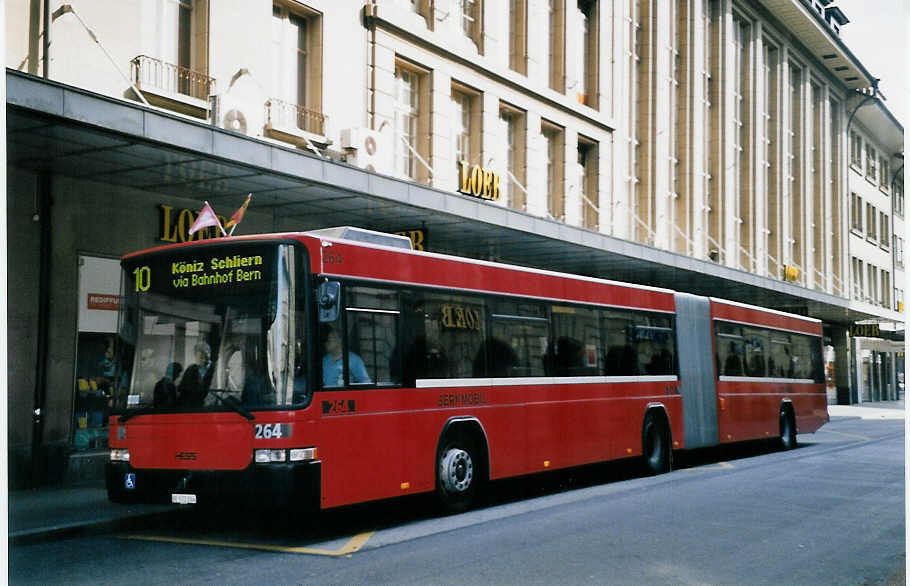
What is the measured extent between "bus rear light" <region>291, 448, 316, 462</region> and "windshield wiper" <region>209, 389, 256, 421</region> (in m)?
0.47

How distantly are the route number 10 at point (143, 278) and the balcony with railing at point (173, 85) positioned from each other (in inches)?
218

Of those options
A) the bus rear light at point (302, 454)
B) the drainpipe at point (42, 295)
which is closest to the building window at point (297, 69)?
the drainpipe at point (42, 295)

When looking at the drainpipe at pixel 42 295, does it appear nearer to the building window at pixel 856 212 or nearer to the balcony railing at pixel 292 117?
the balcony railing at pixel 292 117

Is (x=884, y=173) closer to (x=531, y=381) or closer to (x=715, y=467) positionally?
(x=715, y=467)

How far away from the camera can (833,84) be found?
48.5 m

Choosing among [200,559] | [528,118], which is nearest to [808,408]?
[528,118]

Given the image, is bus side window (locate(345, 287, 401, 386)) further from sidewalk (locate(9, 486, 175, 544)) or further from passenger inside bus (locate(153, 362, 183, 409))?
sidewalk (locate(9, 486, 175, 544))

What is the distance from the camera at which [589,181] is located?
31.1m

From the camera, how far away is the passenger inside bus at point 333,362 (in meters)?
9.93

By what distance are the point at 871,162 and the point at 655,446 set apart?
36474mm

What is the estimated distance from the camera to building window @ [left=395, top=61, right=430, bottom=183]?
2280 centimetres

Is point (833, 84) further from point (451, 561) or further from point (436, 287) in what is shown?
point (451, 561)

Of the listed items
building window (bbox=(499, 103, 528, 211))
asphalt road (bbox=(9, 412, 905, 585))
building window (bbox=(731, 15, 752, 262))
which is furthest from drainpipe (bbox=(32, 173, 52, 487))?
building window (bbox=(731, 15, 752, 262))

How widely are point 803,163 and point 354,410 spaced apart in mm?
39970
